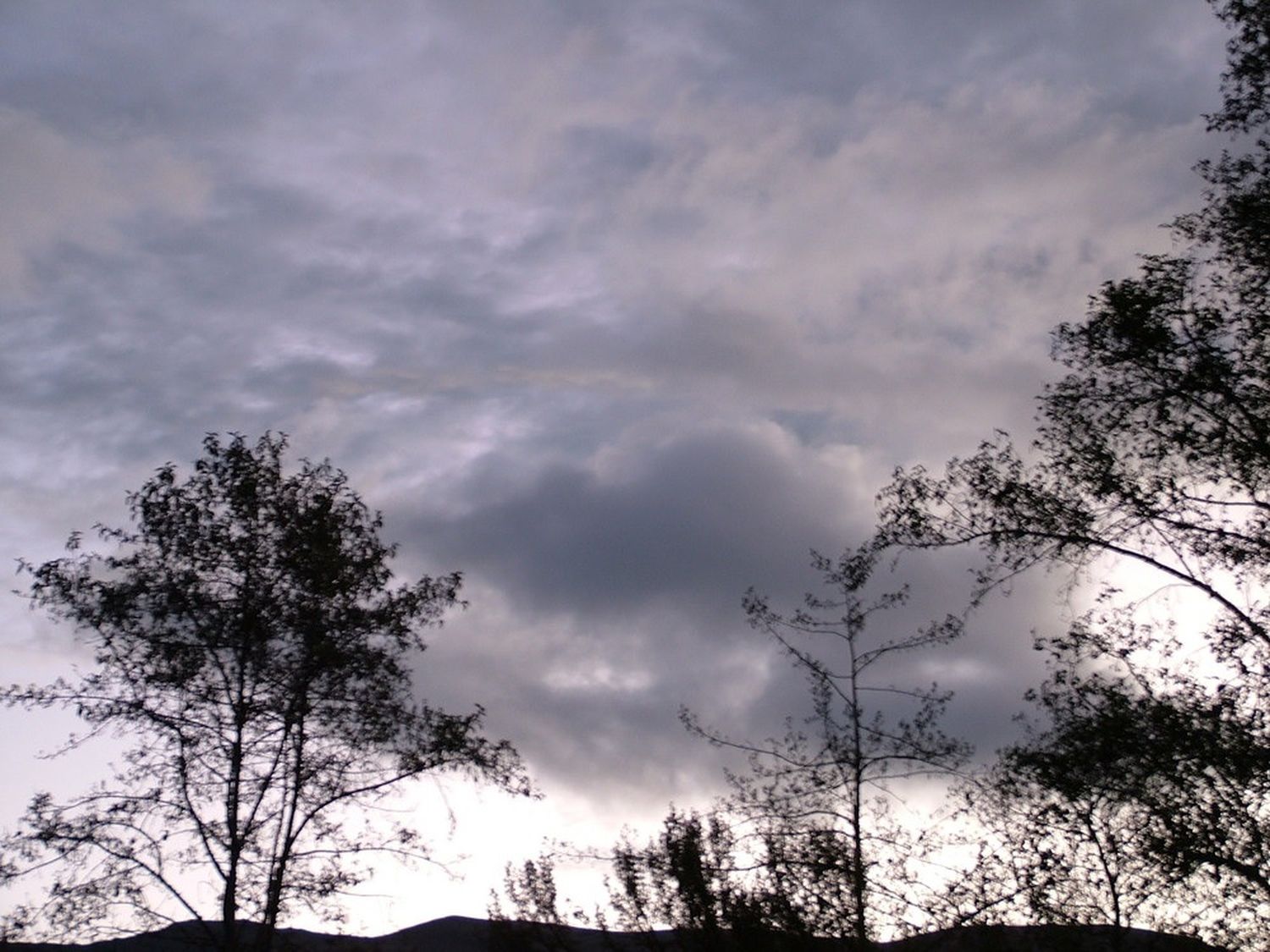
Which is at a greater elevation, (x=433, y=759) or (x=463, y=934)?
(x=433, y=759)

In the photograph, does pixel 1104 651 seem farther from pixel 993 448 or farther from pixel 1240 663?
pixel 993 448

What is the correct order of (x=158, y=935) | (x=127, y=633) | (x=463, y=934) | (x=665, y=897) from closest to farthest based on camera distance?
1. (x=158, y=935)
2. (x=127, y=633)
3. (x=665, y=897)
4. (x=463, y=934)

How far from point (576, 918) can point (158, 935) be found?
14252mm

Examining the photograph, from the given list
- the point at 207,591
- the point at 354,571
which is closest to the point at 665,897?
the point at 354,571

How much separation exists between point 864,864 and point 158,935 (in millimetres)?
14184

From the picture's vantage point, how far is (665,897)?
104ft

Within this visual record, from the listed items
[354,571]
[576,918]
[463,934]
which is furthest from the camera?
[463,934]

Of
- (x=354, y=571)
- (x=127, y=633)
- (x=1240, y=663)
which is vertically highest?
(x=354, y=571)

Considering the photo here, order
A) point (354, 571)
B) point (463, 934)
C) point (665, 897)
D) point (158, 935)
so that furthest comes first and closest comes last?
point (463, 934), point (665, 897), point (354, 571), point (158, 935)

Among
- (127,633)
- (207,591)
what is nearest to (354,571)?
(207,591)

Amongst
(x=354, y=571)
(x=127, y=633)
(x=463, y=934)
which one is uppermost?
(x=354, y=571)

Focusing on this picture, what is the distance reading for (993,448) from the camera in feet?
65.4

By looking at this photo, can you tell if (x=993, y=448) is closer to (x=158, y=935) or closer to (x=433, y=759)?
(x=433, y=759)

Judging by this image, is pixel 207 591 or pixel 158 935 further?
pixel 207 591
